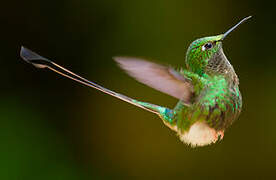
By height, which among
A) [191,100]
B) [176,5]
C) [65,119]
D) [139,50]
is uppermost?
[176,5]

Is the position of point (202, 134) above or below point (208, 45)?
below

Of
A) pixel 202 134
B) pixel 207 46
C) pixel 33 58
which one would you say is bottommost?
pixel 202 134

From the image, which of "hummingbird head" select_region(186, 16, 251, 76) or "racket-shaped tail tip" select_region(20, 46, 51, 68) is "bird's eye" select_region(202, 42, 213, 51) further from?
"racket-shaped tail tip" select_region(20, 46, 51, 68)

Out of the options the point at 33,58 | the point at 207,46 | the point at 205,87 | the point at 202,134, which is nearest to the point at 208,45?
the point at 207,46

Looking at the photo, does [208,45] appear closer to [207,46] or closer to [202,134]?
[207,46]

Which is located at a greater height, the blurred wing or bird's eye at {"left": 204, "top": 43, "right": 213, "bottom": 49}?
bird's eye at {"left": 204, "top": 43, "right": 213, "bottom": 49}

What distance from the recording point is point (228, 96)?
97 centimetres

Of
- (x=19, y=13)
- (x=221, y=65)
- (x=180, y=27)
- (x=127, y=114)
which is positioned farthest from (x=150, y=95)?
(x=221, y=65)

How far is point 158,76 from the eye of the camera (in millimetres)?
870

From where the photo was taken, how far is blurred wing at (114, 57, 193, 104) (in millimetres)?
860

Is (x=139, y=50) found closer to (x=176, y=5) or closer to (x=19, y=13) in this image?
(x=176, y=5)

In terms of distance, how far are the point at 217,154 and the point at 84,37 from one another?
3.78 ft

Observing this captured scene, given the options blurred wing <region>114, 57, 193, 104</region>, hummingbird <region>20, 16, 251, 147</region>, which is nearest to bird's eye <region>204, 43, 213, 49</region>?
hummingbird <region>20, 16, 251, 147</region>

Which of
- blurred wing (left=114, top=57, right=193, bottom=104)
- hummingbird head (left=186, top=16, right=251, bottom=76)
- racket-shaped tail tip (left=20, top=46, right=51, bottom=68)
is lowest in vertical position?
racket-shaped tail tip (left=20, top=46, right=51, bottom=68)
